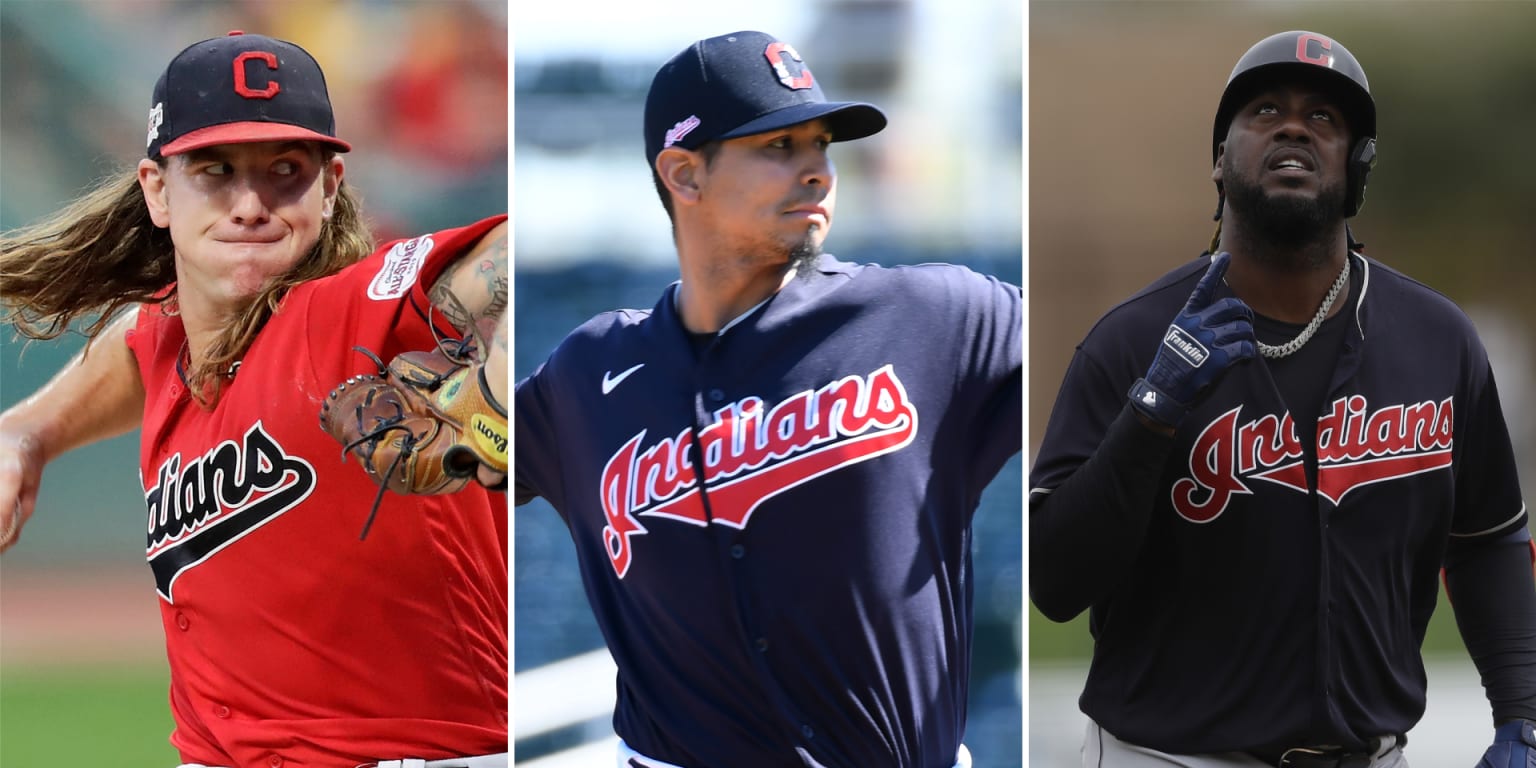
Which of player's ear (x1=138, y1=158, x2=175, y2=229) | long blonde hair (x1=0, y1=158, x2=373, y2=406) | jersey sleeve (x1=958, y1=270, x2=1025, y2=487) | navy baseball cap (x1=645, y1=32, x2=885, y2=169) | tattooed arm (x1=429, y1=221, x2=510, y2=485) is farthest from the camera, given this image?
long blonde hair (x1=0, y1=158, x2=373, y2=406)

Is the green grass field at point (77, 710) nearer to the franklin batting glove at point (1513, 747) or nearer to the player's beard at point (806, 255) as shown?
the player's beard at point (806, 255)

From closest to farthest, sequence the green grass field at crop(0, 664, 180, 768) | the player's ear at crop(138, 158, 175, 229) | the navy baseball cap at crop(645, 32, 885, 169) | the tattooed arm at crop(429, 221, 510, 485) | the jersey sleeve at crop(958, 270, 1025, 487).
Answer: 1. the navy baseball cap at crop(645, 32, 885, 169)
2. the jersey sleeve at crop(958, 270, 1025, 487)
3. the tattooed arm at crop(429, 221, 510, 485)
4. the player's ear at crop(138, 158, 175, 229)
5. the green grass field at crop(0, 664, 180, 768)

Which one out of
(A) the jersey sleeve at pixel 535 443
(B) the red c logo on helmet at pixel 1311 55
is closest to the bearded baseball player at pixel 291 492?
(A) the jersey sleeve at pixel 535 443

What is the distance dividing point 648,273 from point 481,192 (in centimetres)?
84

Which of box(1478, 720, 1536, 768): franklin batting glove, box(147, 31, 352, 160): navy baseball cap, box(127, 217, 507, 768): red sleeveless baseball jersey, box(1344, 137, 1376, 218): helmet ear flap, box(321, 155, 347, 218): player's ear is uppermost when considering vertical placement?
box(147, 31, 352, 160): navy baseball cap

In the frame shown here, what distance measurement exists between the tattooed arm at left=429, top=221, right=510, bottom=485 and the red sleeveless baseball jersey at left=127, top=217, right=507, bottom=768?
0.15m

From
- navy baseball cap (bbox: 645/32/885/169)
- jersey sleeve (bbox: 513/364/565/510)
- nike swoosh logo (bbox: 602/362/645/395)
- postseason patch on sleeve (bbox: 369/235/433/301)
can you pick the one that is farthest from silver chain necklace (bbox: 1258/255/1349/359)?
postseason patch on sleeve (bbox: 369/235/433/301)

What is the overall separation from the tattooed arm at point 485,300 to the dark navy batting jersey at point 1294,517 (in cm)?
90

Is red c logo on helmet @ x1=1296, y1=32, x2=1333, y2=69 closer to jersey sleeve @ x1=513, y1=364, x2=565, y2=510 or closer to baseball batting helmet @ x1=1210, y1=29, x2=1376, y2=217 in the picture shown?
baseball batting helmet @ x1=1210, y1=29, x2=1376, y2=217

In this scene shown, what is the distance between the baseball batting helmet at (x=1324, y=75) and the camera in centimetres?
239

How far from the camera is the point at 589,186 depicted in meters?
2.31

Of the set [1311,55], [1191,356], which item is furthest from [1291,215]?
[1191,356]

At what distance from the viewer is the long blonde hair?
2.92 m

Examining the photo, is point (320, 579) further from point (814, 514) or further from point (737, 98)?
point (737, 98)
